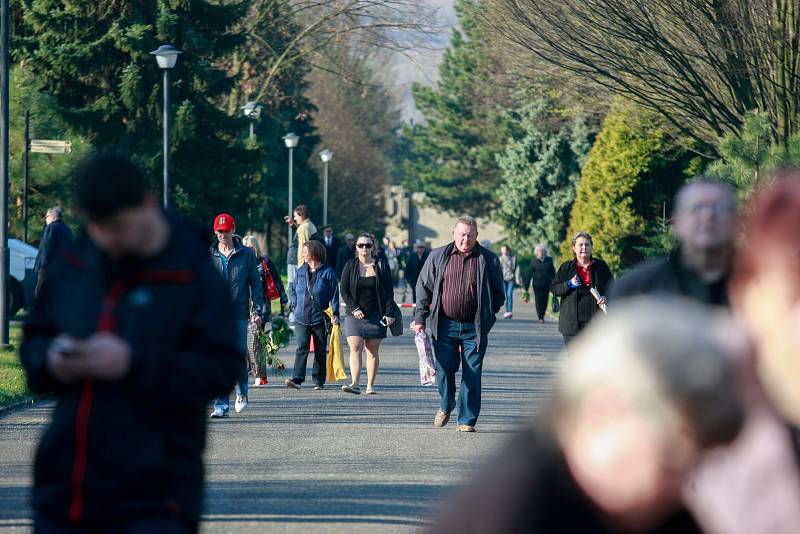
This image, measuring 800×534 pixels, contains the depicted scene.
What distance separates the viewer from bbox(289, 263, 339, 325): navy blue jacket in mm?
16578

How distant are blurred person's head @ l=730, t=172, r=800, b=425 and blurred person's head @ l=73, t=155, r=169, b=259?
1527 millimetres

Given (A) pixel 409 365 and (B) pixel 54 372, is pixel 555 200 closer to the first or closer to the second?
(A) pixel 409 365

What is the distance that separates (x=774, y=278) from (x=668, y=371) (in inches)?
68.8

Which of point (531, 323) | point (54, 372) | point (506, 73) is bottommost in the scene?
point (531, 323)

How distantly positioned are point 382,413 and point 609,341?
12074 mm

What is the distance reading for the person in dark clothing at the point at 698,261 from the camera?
5137 millimetres

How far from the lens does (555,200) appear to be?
5941 cm

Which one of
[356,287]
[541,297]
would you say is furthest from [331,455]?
[541,297]

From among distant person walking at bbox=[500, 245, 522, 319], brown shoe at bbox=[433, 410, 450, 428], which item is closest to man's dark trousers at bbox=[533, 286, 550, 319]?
distant person walking at bbox=[500, 245, 522, 319]

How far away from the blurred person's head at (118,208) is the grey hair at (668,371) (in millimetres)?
1951

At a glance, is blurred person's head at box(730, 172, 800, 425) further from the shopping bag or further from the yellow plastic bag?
the yellow plastic bag

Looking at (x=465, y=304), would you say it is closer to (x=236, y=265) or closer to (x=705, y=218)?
(x=236, y=265)

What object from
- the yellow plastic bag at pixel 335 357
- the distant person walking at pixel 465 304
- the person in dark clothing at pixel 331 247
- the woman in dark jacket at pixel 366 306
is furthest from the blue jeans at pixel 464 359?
the person in dark clothing at pixel 331 247

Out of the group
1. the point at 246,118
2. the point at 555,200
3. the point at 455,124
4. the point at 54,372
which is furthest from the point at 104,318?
the point at 455,124
